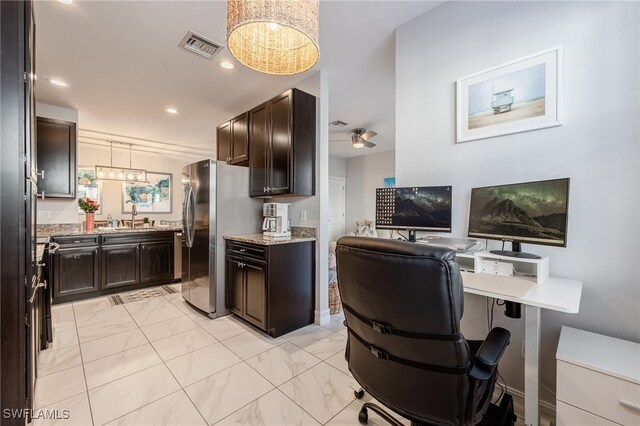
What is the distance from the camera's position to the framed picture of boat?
60.8 inches

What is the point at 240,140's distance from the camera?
3486 mm

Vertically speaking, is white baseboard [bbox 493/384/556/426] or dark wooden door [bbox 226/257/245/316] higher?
dark wooden door [bbox 226/257/245/316]

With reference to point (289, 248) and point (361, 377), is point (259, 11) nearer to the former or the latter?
point (361, 377)

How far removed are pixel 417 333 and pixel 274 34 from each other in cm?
176

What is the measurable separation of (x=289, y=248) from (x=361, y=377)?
5.38 ft

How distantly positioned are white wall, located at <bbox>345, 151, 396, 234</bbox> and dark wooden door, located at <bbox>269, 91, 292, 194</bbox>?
419 cm

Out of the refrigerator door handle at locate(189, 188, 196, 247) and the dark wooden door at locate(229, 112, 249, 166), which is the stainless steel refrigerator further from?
the dark wooden door at locate(229, 112, 249, 166)

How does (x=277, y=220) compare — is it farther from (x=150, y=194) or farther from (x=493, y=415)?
(x=150, y=194)

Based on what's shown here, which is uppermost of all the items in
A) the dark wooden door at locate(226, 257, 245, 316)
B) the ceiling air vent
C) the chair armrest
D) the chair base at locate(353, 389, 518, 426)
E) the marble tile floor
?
the ceiling air vent

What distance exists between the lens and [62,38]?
91.9 inches

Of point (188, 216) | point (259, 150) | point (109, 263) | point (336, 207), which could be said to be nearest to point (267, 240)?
point (259, 150)

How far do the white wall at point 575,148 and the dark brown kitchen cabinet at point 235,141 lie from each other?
2345mm

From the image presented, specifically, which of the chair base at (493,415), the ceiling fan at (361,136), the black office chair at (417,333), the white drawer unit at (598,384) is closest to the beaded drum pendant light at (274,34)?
the black office chair at (417,333)

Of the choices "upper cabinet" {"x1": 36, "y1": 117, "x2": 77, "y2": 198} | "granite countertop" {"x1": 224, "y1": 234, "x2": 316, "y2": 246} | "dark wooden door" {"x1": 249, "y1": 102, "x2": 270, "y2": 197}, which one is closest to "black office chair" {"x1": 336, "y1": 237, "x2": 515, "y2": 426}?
"granite countertop" {"x1": 224, "y1": 234, "x2": 316, "y2": 246}
